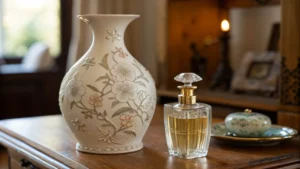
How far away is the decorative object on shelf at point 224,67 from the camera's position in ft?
8.18

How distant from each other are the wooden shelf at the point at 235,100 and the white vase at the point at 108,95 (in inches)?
29.6

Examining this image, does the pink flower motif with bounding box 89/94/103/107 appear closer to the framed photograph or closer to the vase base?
the vase base

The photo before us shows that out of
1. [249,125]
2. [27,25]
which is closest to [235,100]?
[249,125]

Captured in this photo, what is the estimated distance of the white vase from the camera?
122 cm

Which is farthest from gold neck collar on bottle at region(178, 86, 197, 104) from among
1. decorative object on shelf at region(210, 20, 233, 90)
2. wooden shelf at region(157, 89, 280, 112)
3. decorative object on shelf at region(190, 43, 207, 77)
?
decorative object on shelf at region(190, 43, 207, 77)

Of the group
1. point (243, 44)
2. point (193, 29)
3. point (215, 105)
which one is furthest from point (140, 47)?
point (215, 105)

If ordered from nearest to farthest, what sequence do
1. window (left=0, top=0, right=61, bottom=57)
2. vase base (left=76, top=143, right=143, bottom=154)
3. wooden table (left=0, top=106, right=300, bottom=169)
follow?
wooden table (left=0, top=106, right=300, bottom=169)
vase base (left=76, top=143, right=143, bottom=154)
window (left=0, top=0, right=61, bottom=57)

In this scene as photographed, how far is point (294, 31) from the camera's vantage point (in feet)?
5.58

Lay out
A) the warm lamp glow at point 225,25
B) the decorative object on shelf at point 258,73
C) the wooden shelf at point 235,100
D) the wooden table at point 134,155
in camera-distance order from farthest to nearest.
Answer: the warm lamp glow at point 225,25
the decorative object on shelf at point 258,73
the wooden shelf at point 235,100
the wooden table at point 134,155

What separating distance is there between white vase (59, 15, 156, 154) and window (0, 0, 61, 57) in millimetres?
2766

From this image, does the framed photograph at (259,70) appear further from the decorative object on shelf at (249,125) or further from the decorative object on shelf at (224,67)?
the decorative object on shelf at (249,125)

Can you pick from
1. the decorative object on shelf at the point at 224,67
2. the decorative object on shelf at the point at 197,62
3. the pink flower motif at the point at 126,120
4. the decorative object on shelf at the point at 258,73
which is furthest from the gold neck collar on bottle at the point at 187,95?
the decorative object on shelf at the point at 197,62

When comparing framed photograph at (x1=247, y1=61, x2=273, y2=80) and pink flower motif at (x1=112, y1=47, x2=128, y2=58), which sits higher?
pink flower motif at (x1=112, y1=47, x2=128, y2=58)

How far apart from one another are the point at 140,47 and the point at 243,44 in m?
0.52
